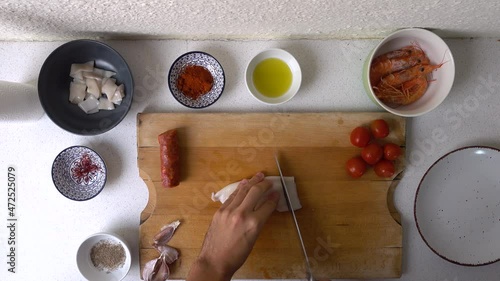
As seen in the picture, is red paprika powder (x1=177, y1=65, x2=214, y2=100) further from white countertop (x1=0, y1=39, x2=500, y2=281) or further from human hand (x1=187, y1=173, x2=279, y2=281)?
human hand (x1=187, y1=173, x2=279, y2=281)

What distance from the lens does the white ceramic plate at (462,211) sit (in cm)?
116

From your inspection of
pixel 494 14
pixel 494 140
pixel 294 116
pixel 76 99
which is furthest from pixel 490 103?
pixel 76 99

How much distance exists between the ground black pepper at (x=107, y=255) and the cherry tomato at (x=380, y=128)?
2.62ft

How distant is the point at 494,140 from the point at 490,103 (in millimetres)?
111

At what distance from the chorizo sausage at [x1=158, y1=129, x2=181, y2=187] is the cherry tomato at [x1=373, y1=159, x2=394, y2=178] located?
→ 569mm

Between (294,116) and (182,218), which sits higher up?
(294,116)

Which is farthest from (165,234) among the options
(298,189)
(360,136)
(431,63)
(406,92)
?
(431,63)

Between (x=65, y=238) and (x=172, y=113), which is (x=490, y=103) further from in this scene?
(x=65, y=238)

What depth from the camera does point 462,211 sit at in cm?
117

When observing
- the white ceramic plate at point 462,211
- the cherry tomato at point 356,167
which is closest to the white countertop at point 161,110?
the white ceramic plate at point 462,211

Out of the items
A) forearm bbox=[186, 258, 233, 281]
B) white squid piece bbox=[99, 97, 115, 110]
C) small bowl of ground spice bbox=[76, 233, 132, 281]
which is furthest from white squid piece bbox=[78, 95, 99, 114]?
forearm bbox=[186, 258, 233, 281]

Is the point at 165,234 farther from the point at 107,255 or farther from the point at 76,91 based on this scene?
the point at 76,91

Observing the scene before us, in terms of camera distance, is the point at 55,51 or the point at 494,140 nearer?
the point at 55,51

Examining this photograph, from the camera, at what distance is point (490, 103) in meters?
1.18
